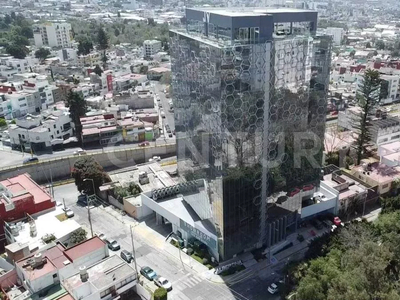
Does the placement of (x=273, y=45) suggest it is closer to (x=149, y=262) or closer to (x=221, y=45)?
(x=221, y=45)

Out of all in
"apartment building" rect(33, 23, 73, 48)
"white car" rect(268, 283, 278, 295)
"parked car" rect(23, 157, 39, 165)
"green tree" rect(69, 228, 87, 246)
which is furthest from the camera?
"apartment building" rect(33, 23, 73, 48)

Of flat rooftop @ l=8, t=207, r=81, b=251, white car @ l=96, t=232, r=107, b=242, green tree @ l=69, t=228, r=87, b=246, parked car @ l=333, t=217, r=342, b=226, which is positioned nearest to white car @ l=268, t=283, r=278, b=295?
parked car @ l=333, t=217, r=342, b=226

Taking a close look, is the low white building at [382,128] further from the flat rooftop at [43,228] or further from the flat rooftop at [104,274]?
the flat rooftop at [43,228]

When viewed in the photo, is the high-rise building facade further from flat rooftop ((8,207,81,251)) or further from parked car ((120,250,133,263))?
flat rooftop ((8,207,81,251))

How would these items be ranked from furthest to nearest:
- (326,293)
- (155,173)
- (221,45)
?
(155,173)
(221,45)
(326,293)

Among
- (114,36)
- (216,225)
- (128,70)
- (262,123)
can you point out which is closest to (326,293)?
(216,225)

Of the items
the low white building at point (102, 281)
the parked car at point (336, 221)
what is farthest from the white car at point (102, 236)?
the parked car at point (336, 221)
